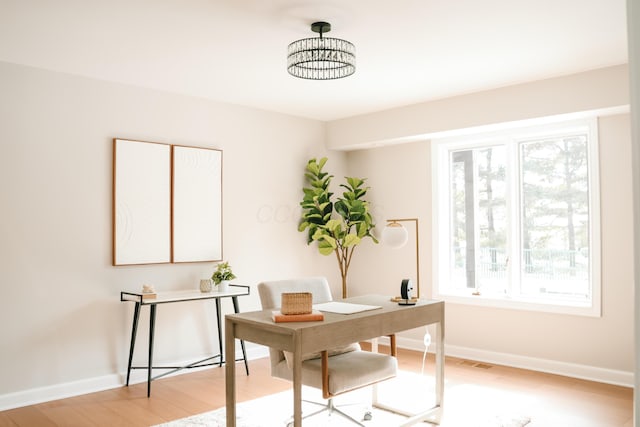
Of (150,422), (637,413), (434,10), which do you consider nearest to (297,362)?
(150,422)

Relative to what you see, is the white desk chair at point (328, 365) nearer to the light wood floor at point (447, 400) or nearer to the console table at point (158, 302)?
the light wood floor at point (447, 400)

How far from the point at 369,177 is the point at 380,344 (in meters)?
1.92

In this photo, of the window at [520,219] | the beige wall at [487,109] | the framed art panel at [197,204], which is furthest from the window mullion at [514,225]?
the framed art panel at [197,204]

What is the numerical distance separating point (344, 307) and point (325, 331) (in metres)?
0.50

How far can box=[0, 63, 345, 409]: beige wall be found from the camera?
149 inches

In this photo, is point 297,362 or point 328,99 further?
point 328,99

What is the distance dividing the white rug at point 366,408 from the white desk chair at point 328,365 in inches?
5.0

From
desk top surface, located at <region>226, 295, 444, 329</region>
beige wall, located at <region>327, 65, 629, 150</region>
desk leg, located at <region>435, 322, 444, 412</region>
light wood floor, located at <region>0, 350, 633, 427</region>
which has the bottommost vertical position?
light wood floor, located at <region>0, 350, 633, 427</region>

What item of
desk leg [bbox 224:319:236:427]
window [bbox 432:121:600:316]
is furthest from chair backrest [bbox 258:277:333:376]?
window [bbox 432:121:600:316]

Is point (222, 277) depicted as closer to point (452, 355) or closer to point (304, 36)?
point (304, 36)

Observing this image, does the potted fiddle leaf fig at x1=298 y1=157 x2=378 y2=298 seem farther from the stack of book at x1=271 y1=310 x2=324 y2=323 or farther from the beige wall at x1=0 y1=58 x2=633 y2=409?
the stack of book at x1=271 y1=310 x2=324 y2=323

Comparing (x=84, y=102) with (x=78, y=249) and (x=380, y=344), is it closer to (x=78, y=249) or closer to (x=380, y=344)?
(x=78, y=249)

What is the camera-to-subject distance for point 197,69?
397 centimetres

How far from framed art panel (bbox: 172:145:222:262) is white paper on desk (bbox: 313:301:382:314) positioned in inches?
A: 72.8
